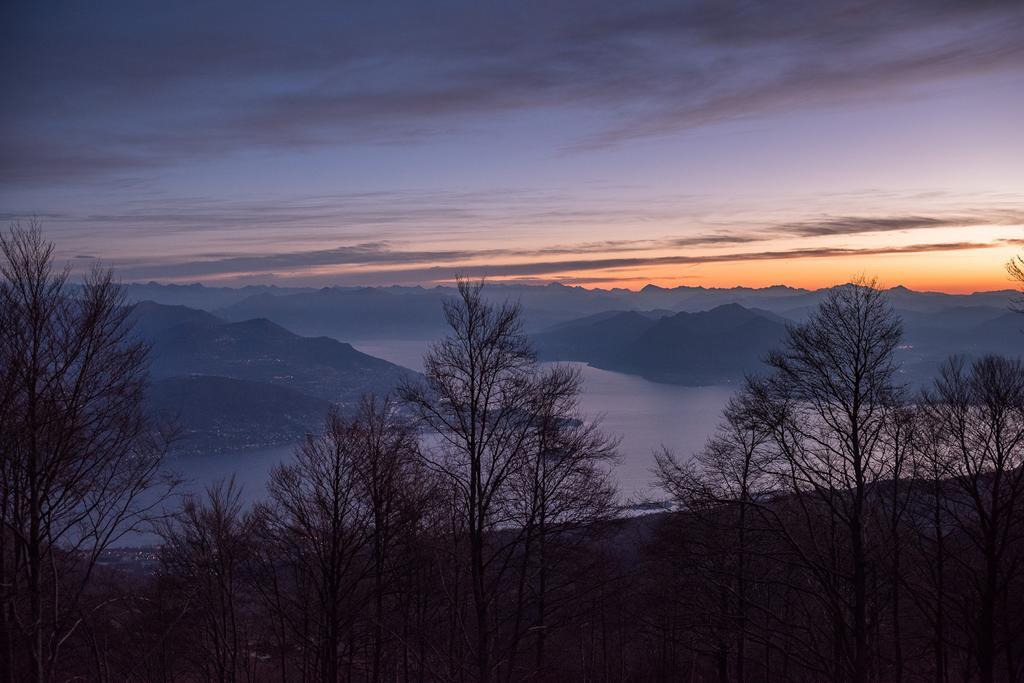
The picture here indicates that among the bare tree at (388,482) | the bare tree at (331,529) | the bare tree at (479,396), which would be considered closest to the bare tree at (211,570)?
the bare tree at (331,529)

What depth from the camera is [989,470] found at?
12797mm

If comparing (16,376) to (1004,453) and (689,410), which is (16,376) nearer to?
(1004,453)

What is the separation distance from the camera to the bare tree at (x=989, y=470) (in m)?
10.7

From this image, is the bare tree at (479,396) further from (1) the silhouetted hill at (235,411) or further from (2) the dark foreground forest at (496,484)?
(1) the silhouetted hill at (235,411)

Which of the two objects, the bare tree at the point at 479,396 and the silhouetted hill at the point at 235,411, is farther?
the silhouetted hill at the point at 235,411

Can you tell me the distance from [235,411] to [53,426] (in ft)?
547

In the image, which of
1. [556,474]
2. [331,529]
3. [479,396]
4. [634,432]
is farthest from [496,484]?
[634,432]

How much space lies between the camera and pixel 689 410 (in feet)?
459

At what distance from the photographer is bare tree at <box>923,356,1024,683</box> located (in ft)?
35.2

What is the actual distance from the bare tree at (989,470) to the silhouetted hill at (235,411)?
139m

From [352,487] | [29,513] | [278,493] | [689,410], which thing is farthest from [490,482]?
[689,410]

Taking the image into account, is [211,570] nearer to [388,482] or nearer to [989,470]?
[388,482]

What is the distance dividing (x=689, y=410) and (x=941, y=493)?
13006cm

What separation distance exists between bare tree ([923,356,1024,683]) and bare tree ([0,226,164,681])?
40.2 feet
